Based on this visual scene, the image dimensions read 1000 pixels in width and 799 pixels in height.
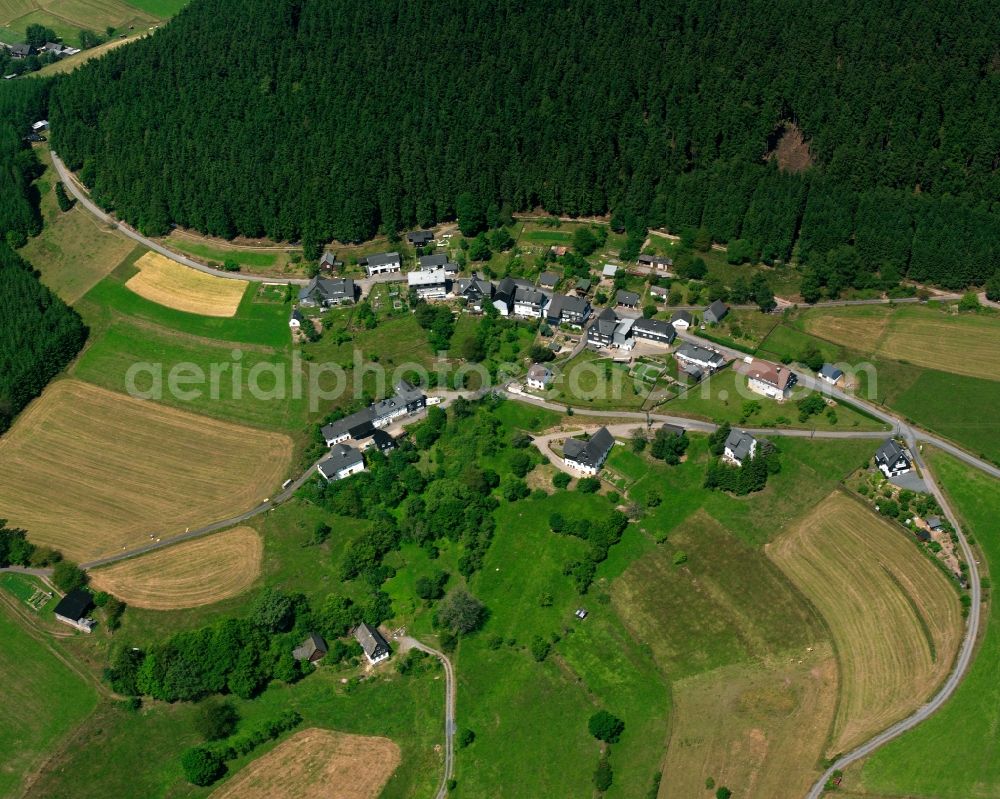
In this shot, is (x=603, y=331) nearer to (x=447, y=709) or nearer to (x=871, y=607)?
(x=871, y=607)

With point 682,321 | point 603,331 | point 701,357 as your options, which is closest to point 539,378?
point 603,331

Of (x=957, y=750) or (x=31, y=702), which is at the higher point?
(x=957, y=750)

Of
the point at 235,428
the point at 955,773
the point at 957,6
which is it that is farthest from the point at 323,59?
the point at 955,773

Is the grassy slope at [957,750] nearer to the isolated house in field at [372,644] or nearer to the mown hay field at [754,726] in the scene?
the mown hay field at [754,726]

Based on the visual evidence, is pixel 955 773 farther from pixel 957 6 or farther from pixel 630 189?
pixel 957 6

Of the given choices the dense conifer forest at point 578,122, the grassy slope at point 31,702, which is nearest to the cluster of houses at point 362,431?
the grassy slope at point 31,702

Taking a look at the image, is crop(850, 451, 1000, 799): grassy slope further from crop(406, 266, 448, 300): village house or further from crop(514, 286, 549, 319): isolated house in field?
crop(406, 266, 448, 300): village house

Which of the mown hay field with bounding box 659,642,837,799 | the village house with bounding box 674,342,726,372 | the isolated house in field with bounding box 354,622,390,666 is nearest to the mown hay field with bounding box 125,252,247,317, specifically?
the isolated house in field with bounding box 354,622,390,666
